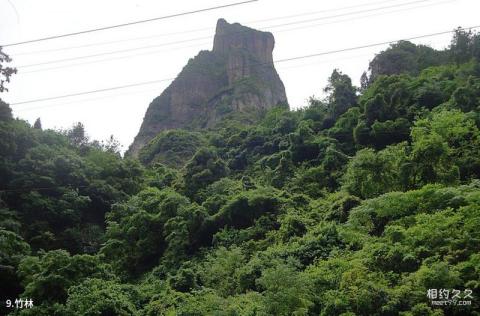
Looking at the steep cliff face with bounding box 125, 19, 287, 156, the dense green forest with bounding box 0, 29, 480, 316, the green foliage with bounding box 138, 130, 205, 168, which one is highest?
the steep cliff face with bounding box 125, 19, 287, 156

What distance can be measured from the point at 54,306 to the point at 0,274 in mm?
4775

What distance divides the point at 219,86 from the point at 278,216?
5569 cm

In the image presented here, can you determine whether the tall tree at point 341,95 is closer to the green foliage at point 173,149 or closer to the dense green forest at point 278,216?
the dense green forest at point 278,216

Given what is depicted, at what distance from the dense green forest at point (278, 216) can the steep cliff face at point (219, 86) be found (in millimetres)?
28227

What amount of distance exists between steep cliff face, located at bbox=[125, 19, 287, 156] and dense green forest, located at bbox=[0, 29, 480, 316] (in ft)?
92.6

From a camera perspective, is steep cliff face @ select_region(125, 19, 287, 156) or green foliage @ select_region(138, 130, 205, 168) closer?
green foliage @ select_region(138, 130, 205, 168)

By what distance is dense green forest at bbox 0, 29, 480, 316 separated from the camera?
15.4m

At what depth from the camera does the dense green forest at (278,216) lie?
15.4m

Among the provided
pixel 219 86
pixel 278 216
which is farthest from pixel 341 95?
pixel 219 86

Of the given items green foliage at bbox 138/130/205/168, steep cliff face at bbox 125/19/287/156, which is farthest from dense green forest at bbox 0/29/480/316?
steep cliff face at bbox 125/19/287/156

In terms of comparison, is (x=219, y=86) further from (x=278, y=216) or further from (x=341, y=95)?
(x=278, y=216)

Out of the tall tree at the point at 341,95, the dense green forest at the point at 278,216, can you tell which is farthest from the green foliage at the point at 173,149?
the tall tree at the point at 341,95

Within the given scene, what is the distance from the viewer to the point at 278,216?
85.7ft

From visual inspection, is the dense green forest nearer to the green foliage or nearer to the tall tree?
the tall tree
